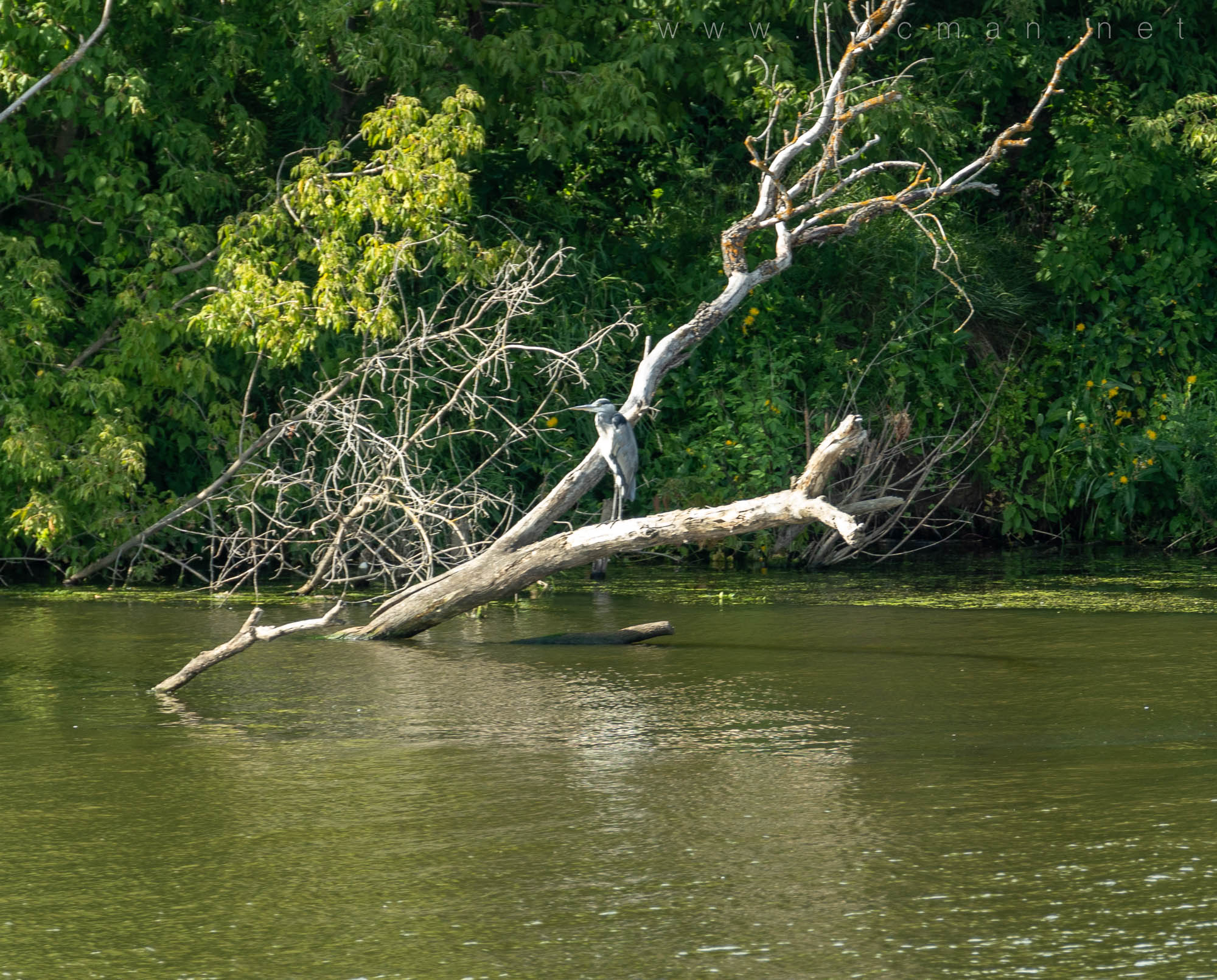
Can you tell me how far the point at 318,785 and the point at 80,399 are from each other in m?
6.65

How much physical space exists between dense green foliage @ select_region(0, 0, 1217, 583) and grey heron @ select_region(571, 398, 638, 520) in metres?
2.47

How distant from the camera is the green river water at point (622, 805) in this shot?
427 centimetres

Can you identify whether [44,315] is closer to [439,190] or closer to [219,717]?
[439,190]

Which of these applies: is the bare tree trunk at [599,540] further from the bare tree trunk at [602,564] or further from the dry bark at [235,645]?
the bare tree trunk at [602,564]

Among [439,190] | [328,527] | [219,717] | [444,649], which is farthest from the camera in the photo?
[328,527]

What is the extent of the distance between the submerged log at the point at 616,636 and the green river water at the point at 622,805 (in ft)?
0.38

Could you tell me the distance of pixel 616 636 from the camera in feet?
31.1

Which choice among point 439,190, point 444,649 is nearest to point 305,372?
point 439,190

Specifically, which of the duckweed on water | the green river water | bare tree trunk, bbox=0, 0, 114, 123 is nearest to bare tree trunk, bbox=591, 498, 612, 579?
the duckweed on water

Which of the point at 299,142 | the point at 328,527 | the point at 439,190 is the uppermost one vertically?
the point at 299,142

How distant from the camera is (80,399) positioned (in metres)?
11.9

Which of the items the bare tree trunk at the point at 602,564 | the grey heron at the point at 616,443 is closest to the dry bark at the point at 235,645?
the grey heron at the point at 616,443

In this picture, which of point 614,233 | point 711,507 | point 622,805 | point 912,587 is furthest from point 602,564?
point 622,805

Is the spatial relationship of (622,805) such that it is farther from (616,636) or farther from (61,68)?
(61,68)
